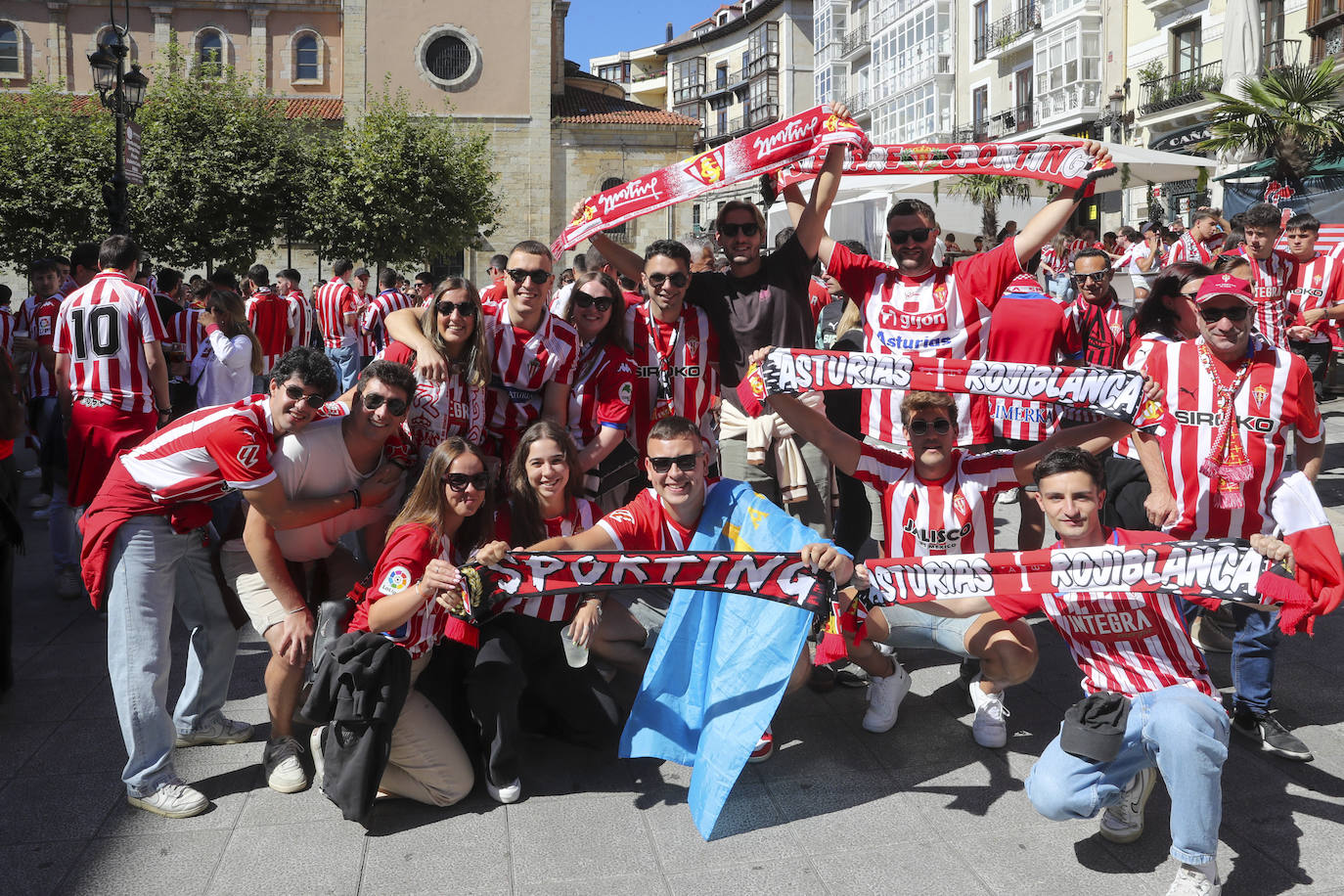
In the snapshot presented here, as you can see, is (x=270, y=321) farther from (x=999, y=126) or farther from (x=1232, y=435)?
(x=999, y=126)

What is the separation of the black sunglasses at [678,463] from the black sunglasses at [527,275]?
4.09 ft

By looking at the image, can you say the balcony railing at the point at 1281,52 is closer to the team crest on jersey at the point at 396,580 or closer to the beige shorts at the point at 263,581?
the beige shorts at the point at 263,581

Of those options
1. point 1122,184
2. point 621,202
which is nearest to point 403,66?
point 1122,184

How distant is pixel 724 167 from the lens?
17.1 ft

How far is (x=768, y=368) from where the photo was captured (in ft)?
14.3

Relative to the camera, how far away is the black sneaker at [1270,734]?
13.2ft

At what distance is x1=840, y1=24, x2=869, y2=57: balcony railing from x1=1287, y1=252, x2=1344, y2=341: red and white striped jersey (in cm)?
4198

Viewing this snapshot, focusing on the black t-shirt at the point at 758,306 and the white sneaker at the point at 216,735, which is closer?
the white sneaker at the point at 216,735

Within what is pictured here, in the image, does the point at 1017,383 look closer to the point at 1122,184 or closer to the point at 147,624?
the point at 147,624

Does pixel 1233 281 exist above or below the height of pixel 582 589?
above

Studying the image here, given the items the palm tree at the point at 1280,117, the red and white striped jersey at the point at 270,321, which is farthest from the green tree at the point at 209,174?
the palm tree at the point at 1280,117

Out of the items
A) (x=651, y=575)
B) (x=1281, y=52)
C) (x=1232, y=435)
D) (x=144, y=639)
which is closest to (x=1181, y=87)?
(x=1281, y=52)

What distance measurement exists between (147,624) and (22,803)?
2.63ft

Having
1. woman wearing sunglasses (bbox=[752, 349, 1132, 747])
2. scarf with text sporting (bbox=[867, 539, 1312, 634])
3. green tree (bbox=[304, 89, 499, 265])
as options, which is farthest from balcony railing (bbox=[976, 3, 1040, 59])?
scarf with text sporting (bbox=[867, 539, 1312, 634])
